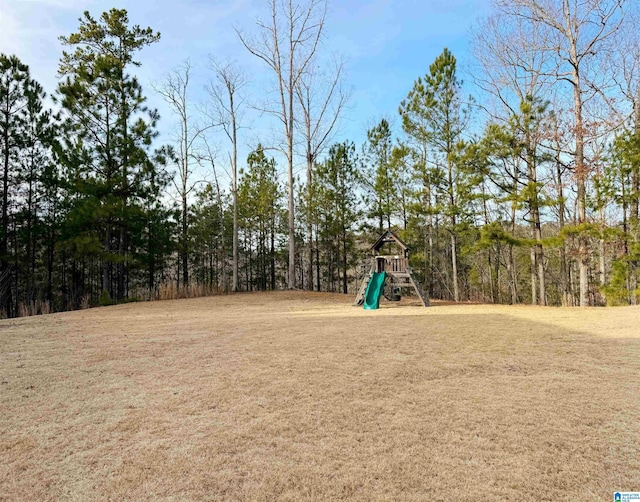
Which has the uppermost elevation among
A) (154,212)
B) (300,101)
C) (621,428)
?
(300,101)

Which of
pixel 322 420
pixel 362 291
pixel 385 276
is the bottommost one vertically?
pixel 322 420

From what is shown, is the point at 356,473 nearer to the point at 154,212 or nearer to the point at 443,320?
the point at 443,320

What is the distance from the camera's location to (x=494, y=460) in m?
1.89

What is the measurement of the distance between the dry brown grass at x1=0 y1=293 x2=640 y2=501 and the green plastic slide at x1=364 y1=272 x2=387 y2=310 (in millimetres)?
4840

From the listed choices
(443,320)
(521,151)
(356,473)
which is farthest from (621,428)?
(521,151)

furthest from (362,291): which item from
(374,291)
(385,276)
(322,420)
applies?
(322,420)

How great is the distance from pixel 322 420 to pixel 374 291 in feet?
26.0

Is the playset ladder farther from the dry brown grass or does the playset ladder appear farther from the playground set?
the dry brown grass

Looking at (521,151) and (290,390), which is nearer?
(290,390)

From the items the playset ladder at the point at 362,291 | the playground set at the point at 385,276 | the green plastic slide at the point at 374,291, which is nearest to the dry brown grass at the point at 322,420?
the green plastic slide at the point at 374,291

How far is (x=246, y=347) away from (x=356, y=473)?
9.65 feet

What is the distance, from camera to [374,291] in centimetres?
1017

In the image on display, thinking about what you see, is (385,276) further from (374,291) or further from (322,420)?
(322,420)

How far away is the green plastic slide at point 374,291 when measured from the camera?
9.64m
